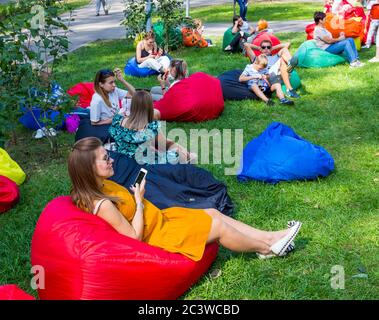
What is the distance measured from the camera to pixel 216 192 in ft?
15.8

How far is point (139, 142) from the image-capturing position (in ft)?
17.2

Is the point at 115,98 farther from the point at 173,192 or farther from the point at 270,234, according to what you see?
the point at 270,234

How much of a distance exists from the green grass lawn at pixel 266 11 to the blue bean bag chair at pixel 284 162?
13.2 metres

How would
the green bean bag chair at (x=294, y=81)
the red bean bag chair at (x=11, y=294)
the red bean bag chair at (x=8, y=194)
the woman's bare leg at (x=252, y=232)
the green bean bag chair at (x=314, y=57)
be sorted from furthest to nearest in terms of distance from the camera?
1. the green bean bag chair at (x=314, y=57)
2. the green bean bag chair at (x=294, y=81)
3. the red bean bag chair at (x=8, y=194)
4. the woman's bare leg at (x=252, y=232)
5. the red bean bag chair at (x=11, y=294)

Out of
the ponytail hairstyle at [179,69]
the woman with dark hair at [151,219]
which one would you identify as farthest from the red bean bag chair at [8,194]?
the ponytail hairstyle at [179,69]

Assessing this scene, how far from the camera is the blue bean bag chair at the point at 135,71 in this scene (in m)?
10.3

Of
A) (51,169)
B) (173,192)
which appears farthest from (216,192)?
(51,169)

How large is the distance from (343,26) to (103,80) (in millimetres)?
6510

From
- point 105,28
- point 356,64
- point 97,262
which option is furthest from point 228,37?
point 97,262

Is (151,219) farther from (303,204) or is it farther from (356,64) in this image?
Answer: (356,64)

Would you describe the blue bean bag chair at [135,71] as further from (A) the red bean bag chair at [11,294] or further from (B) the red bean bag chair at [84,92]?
(A) the red bean bag chair at [11,294]

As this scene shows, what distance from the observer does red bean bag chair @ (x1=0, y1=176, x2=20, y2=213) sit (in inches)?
198

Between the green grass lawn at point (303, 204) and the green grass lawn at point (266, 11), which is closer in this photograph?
the green grass lawn at point (303, 204)

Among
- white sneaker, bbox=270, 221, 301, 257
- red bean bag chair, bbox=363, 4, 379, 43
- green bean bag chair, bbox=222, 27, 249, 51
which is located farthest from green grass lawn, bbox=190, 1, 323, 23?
white sneaker, bbox=270, 221, 301, 257
